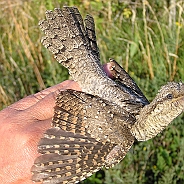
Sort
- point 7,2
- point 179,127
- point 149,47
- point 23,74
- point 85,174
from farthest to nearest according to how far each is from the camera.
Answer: point 7,2 < point 23,74 < point 149,47 < point 179,127 < point 85,174

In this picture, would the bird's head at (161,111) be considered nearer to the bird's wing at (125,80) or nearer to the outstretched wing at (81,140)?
the outstretched wing at (81,140)

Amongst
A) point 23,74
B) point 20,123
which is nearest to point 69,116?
point 20,123

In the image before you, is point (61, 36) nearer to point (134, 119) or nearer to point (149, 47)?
point (134, 119)

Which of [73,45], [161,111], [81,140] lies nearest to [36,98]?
[73,45]

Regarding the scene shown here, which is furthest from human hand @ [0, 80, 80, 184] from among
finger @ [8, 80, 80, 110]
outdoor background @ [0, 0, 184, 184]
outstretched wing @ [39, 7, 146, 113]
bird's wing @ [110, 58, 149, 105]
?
outdoor background @ [0, 0, 184, 184]

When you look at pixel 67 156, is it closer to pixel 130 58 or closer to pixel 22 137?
pixel 22 137

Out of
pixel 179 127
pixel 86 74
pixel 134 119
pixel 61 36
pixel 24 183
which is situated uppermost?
pixel 61 36
